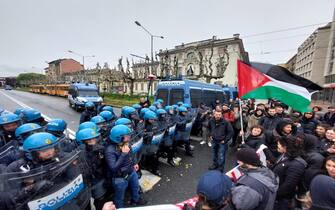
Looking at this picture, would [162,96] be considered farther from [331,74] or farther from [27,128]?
Answer: [331,74]

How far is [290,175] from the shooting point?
2.35 metres

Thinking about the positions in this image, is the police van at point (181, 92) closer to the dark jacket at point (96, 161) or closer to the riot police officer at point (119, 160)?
the riot police officer at point (119, 160)

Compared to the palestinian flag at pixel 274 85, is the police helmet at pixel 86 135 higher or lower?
lower

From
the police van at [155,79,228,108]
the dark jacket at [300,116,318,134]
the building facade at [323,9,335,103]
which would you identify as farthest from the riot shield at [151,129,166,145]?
the building facade at [323,9,335,103]

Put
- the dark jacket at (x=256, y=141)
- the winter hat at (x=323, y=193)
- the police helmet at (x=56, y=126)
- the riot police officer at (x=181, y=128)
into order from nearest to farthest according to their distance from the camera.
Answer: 1. the winter hat at (x=323, y=193)
2. the police helmet at (x=56, y=126)
3. the dark jacket at (x=256, y=141)
4. the riot police officer at (x=181, y=128)

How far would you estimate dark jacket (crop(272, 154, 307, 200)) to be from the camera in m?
2.33

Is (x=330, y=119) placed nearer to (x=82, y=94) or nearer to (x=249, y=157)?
(x=249, y=157)

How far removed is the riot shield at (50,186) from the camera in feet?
5.50

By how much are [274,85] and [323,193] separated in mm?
3417

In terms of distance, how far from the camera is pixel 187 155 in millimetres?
6289

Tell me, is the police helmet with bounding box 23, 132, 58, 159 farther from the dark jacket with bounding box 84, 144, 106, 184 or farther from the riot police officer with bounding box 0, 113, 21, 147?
the riot police officer with bounding box 0, 113, 21, 147

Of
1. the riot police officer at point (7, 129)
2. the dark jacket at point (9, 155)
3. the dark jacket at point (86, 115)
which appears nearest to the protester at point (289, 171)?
the dark jacket at point (9, 155)

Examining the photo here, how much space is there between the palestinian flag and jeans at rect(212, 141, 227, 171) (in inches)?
55.7

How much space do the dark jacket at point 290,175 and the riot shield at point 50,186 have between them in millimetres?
2491
